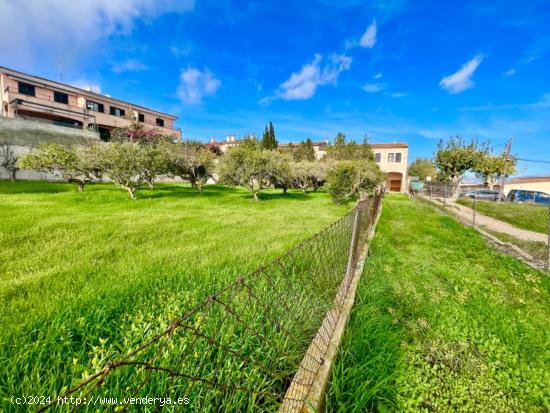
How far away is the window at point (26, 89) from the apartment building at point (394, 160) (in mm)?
44847

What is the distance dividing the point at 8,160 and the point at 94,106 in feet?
58.5

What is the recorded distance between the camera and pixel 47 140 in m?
21.3

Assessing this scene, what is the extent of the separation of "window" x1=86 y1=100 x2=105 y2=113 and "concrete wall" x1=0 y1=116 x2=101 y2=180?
7.22 m

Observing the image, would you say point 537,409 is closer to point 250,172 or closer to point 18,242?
point 18,242

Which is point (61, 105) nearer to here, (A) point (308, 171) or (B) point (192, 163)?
(B) point (192, 163)

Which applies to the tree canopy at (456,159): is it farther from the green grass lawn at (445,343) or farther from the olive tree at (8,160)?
the olive tree at (8,160)

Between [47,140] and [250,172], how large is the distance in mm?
20806

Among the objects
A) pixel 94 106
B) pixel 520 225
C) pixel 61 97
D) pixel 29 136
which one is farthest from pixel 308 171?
pixel 61 97

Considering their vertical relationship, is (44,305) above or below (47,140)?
below

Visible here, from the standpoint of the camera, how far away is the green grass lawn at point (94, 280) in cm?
186

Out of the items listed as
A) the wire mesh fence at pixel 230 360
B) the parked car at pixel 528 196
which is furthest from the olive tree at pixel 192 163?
the parked car at pixel 528 196

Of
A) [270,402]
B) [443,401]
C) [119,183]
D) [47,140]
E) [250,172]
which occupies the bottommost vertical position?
[443,401]

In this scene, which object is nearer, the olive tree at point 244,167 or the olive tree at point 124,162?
the olive tree at point 124,162

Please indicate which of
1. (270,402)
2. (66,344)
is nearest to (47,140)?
(66,344)
